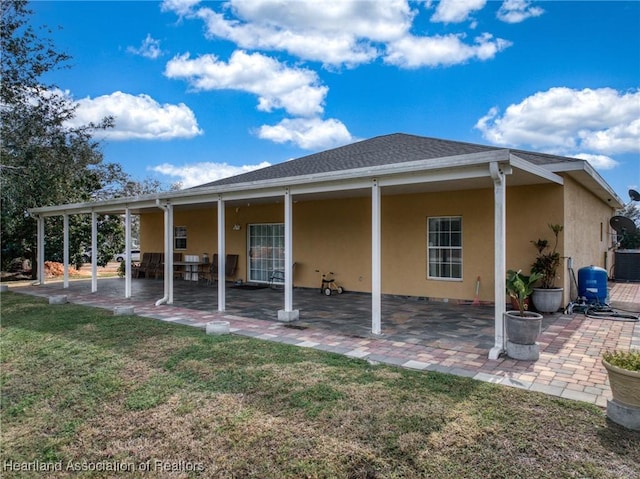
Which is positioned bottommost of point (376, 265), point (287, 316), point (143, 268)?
point (287, 316)

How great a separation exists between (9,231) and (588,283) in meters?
17.5

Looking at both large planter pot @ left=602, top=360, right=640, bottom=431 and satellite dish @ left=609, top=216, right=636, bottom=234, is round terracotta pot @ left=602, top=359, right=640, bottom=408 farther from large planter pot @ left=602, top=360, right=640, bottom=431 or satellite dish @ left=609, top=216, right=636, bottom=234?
satellite dish @ left=609, top=216, right=636, bottom=234

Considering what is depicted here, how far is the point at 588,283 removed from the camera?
7.95m

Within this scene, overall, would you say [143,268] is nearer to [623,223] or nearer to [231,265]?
[231,265]

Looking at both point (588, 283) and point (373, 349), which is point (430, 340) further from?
point (588, 283)

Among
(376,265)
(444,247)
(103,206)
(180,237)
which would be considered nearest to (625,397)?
(376,265)

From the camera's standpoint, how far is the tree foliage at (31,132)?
439 inches

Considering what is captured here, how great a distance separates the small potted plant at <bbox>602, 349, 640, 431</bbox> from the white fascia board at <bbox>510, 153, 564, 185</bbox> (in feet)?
8.48

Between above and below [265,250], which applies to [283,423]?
below

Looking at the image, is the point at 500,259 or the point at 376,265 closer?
the point at 500,259

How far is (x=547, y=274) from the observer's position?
7.79m

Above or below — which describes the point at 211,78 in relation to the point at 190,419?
above

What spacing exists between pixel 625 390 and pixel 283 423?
2627 mm

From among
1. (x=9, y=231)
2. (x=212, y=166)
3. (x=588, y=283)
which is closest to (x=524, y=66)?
(x=588, y=283)
